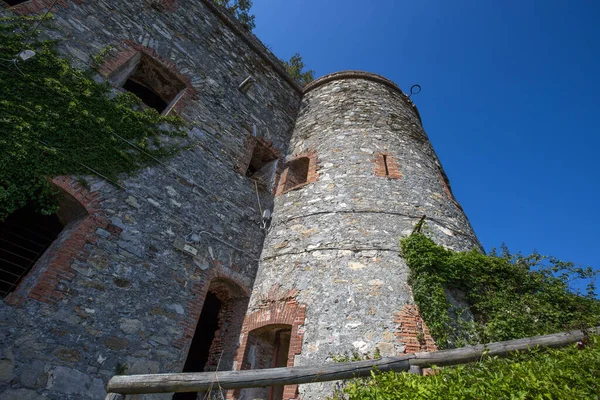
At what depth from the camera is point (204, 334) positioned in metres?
7.17

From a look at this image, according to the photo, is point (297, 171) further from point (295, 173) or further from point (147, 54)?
point (147, 54)

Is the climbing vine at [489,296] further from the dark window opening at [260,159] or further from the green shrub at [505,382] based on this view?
the dark window opening at [260,159]

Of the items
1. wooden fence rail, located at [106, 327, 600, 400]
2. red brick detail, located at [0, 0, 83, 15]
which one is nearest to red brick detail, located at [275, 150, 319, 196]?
wooden fence rail, located at [106, 327, 600, 400]

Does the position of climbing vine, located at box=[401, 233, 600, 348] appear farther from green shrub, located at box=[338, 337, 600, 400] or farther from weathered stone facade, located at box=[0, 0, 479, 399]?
green shrub, located at box=[338, 337, 600, 400]

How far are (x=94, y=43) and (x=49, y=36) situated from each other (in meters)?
0.80

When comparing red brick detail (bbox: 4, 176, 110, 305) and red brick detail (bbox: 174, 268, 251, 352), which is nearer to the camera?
red brick detail (bbox: 4, 176, 110, 305)

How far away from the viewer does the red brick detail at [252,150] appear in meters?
8.09

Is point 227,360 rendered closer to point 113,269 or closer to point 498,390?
point 113,269

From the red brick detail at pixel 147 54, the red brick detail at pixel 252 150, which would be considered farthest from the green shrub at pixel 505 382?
the red brick detail at pixel 147 54

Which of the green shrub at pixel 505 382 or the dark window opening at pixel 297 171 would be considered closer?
the green shrub at pixel 505 382

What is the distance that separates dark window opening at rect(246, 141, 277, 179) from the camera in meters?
9.24

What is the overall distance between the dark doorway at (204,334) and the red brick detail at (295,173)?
10.0 ft

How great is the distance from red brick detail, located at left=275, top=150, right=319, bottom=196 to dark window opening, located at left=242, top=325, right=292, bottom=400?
11.0 feet

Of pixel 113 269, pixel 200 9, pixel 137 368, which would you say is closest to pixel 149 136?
pixel 113 269
